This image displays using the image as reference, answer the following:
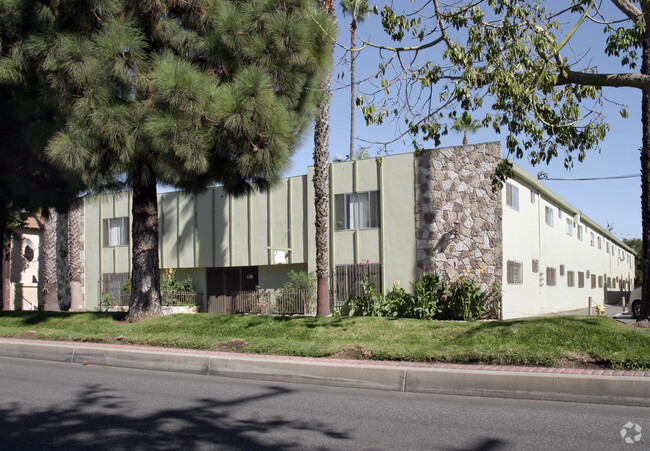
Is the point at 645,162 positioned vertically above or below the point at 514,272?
above

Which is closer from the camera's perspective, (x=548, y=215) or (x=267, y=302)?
(x=267, y=302)

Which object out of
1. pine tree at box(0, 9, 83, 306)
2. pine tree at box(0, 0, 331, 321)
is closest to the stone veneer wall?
pine tree at box(0, 0, 331, 321)

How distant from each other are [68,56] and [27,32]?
1598 mm

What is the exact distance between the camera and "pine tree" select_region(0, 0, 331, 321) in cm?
1178

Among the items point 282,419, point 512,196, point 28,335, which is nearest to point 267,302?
point 512,196

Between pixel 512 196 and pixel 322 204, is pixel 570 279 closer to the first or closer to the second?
pixel 512 196

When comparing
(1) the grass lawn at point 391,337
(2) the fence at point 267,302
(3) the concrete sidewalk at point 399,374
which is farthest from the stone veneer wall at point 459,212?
(3) the concrete sidewalk at point 399,374

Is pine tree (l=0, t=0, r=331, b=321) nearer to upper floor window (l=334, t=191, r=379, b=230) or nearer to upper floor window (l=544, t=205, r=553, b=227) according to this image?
A: upper floor window (l=334, t=191, r=379, b=230)

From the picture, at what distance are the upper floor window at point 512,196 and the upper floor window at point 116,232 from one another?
15766mm

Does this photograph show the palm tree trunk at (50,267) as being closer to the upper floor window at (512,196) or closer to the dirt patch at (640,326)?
the upper floor window at (512,196)

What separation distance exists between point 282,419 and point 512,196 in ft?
53.4

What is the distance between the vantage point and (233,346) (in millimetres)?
11141

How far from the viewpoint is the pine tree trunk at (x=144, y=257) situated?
555 inches

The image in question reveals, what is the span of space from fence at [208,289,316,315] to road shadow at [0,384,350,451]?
47.3 feet
